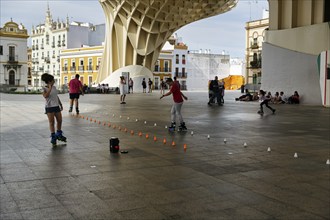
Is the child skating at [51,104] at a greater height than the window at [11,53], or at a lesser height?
lesser

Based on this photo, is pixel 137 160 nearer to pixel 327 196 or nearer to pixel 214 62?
pixel 327 196

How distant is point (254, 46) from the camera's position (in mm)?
67875

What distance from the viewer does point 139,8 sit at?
46.6m

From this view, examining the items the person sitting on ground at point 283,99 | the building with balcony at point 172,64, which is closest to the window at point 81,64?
the building with balcony at point 172,64

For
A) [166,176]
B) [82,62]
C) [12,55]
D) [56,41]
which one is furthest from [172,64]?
[166,176]

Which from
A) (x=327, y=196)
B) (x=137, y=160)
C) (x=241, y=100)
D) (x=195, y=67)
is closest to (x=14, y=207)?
(x=137, y=160)

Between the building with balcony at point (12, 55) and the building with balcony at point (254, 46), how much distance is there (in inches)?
1483

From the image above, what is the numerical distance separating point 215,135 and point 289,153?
2.81 m

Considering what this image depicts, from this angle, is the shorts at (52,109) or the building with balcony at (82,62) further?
the building with balcony at (82,62)

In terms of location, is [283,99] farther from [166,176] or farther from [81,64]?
[81,64]

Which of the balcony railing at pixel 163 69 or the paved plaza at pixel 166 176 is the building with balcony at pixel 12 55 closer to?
the balcony railing at pixel 163 69

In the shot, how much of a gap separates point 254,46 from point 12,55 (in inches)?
1580

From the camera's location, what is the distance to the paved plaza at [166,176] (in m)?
4.43

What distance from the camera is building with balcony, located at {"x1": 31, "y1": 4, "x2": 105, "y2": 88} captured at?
8369 cm
